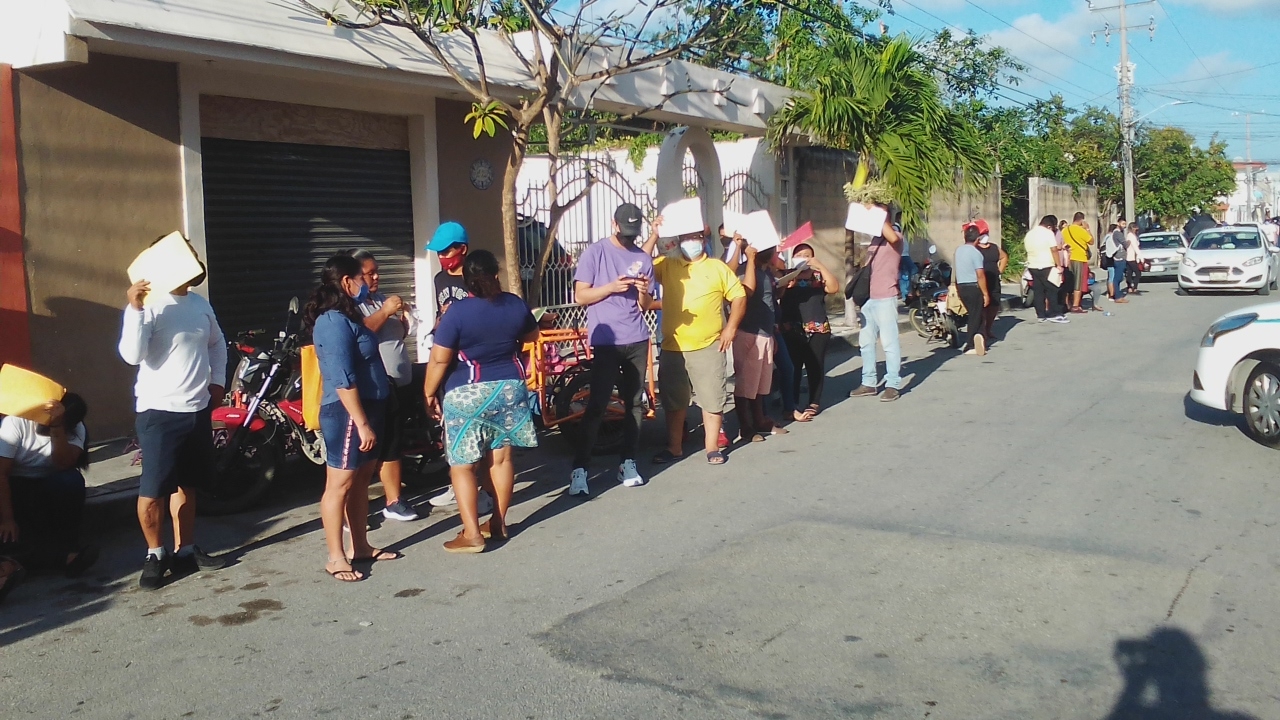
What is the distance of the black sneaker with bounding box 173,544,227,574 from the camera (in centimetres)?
588

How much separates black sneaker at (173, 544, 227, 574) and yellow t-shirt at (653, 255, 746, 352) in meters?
3.42

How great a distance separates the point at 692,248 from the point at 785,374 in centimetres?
217

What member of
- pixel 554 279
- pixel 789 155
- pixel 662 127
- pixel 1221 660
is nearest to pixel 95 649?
pixel 1221 660

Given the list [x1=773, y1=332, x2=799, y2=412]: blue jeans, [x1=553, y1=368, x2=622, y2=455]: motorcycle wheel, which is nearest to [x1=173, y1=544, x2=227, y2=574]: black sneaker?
[x1=553, y1=368, x2=622, y2=455]: motorcycle wheel

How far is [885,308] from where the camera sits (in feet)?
34.9

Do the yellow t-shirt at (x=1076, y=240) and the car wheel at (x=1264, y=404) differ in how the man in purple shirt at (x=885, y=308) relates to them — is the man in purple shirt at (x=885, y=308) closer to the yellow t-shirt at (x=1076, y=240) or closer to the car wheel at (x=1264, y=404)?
the car wheel at (x=1264, y=404)

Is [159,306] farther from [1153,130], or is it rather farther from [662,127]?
[1153,130]

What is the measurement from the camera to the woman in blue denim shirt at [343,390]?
5.58 m

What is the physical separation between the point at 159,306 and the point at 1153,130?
152ft

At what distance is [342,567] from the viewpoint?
18.9 ft

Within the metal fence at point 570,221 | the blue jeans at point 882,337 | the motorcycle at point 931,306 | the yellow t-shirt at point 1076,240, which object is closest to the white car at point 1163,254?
the yellow t-shirt at point 1076,240

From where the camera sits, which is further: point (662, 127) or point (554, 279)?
point (662, 127)

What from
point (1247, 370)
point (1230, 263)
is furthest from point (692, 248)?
point (1230, 263)

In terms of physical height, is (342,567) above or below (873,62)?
below
